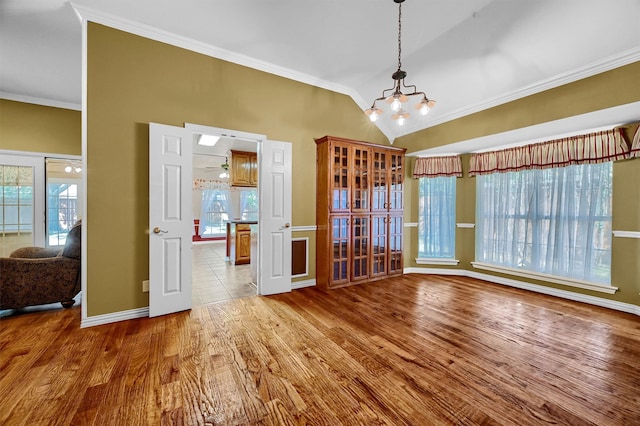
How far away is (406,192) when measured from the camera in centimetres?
474

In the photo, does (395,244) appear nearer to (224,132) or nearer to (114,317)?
(224,132)

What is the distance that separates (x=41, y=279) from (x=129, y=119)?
6.66ft

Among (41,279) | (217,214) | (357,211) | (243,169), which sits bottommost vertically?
(41,279)

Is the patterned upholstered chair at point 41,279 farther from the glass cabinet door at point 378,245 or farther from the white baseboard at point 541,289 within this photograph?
the white baseboard at point 541,289

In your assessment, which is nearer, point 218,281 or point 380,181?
point 218,281

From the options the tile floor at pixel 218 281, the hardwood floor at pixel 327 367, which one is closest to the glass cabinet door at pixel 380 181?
the hardwood floor at pixel 327 367

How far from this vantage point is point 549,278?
360 centimetres

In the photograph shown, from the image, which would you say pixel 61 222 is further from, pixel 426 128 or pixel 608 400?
pixel 608 400

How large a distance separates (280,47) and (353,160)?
69.7 inches

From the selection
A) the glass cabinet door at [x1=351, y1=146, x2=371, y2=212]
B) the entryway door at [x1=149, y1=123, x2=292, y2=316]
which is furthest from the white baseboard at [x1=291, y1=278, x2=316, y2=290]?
the entryway door at [x1=149, y1=123, x2=292, y2=316]

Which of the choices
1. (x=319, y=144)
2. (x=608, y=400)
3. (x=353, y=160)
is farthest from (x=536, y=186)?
(x=319, y=144)

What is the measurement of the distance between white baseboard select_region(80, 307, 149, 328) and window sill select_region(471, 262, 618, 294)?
490 centimetres

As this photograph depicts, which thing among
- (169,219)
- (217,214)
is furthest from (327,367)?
(217,214)

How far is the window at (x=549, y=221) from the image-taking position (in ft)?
10.6
